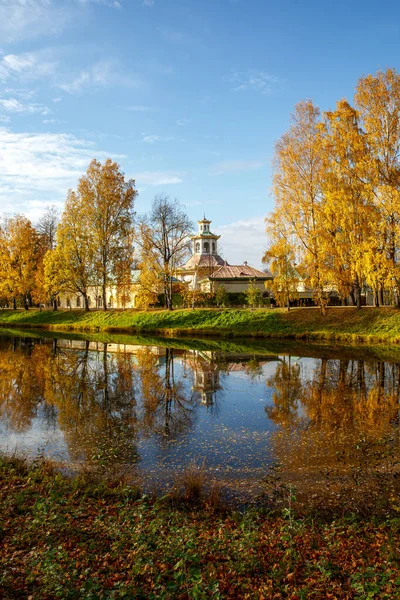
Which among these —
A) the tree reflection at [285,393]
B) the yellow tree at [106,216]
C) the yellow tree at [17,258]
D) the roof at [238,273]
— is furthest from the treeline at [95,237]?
the tree reflection at [285,393]

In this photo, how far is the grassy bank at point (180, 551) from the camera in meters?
4.25

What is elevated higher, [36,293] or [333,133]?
[333,133]

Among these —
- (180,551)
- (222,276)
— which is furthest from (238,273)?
(180,551)

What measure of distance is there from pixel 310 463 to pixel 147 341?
23163 millimetres

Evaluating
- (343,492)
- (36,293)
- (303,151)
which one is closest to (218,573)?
(343,492)

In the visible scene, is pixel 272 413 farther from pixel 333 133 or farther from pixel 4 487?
pixel 333 133

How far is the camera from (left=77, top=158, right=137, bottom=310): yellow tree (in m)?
40.5

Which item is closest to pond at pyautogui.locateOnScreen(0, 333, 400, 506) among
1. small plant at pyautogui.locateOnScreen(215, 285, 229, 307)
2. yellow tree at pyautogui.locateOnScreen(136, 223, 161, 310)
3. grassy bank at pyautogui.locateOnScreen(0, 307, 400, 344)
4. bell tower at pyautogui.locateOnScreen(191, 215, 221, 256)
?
grassy bank at pyautogui.locateOnScreen(0, 307, 400, 344)

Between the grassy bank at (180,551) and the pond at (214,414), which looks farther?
the pond at (214,414)

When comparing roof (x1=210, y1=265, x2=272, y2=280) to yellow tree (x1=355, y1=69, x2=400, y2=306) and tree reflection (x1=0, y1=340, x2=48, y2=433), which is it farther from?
tree reflection (x1=0, y1=340, x2=48, y2=433)

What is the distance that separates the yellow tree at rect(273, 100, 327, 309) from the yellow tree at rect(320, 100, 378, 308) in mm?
660

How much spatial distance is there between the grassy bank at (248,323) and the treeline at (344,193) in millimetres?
1591

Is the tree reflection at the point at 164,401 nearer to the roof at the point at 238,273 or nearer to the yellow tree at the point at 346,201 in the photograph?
the yellow tree at the point at 346,201

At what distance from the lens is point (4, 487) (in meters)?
6.66
